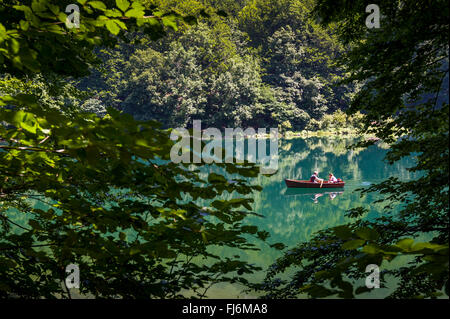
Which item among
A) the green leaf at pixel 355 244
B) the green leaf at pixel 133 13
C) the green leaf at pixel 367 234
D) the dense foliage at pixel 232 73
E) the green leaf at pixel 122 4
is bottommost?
the green leaf at pixel 355 244

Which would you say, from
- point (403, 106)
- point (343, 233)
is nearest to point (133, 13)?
point (343, 233)

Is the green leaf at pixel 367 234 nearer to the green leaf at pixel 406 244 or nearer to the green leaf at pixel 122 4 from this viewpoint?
the green leaf at pixel 406 244

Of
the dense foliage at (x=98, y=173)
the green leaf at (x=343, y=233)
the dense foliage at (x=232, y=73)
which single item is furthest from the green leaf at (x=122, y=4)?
the dense foliage at (x=232, y=73)

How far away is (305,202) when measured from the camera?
16375 millimetres

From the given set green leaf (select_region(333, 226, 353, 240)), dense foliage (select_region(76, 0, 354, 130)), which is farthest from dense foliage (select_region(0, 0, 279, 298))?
dense foliage (select_region(76, 0, 354, 130))

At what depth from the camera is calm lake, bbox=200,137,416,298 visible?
961 centimetres

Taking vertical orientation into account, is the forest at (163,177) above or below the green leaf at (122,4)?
below

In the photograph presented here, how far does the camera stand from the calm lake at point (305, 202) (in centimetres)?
961

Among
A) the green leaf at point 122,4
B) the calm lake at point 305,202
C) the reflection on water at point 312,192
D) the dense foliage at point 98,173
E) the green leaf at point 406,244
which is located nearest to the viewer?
the green leaf at point 406,244

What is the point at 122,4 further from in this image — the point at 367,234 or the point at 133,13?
the point at 367,234

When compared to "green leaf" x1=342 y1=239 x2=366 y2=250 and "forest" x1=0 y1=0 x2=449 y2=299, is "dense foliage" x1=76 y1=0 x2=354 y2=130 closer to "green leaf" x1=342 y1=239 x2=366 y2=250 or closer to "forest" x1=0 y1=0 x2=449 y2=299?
"forest" x1=0 y1=0 x2=449 y2=299

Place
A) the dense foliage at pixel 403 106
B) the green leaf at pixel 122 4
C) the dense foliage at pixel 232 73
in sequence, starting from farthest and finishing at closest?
the dense foliage at pixel 232 73
the dense foliage at pixel 403 106
the green leaf at pixel 122 4
